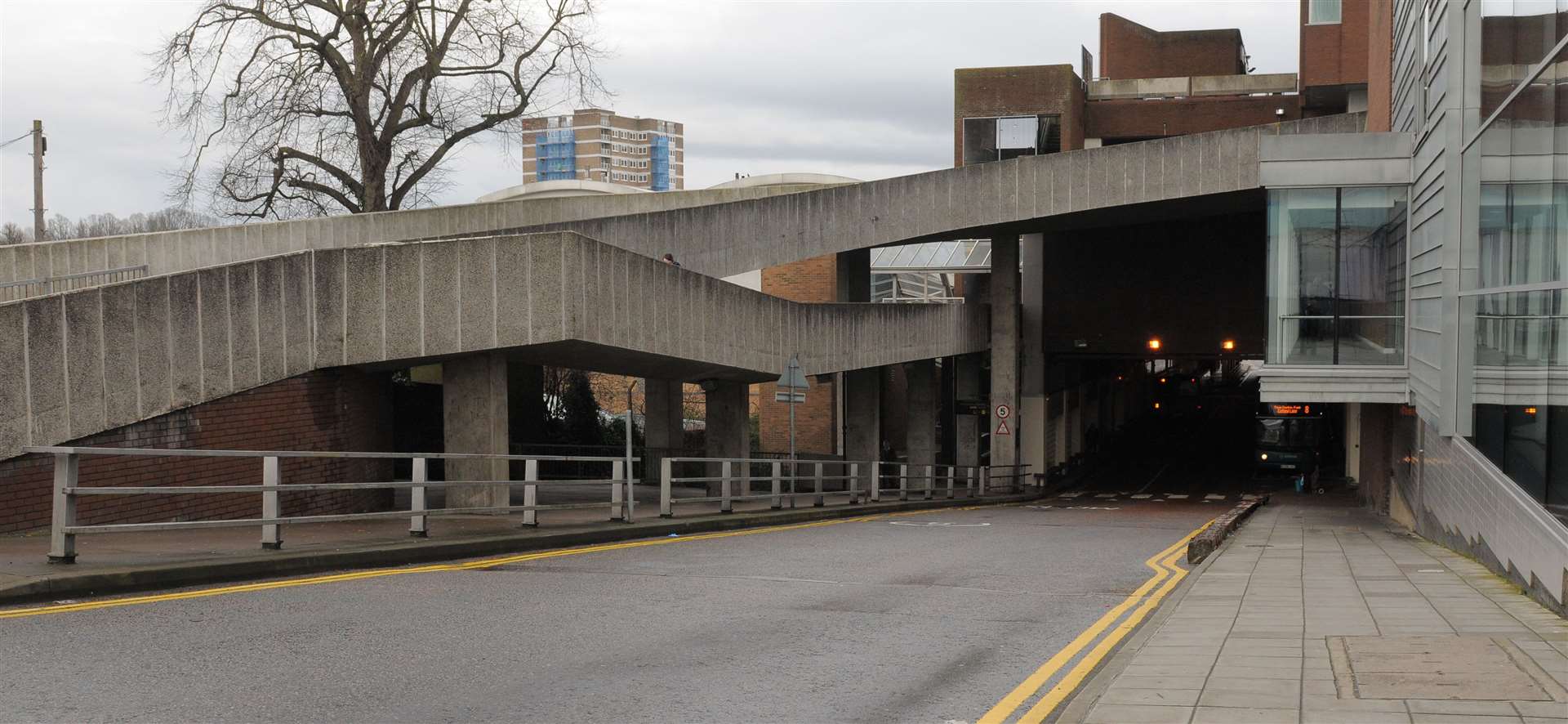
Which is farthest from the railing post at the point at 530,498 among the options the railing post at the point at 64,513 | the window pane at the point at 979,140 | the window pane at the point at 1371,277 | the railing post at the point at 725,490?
the window pane at the point at 979,140

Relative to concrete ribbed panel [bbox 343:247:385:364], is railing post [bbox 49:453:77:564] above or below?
below

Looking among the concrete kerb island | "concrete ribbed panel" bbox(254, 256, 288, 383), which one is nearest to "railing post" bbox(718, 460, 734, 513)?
the concrete kerb island

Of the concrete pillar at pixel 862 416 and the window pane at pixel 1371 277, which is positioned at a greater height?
the window pane at pixel 1371 277

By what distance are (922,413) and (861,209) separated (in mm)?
11528

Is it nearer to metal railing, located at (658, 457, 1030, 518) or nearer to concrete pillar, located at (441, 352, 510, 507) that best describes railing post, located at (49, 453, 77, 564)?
concrete pillar, located at (441, 352, 510, 507)

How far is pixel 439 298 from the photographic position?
1770cm

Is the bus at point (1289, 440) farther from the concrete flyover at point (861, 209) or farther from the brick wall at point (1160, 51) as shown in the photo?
the brick wall at point (1160, 51)

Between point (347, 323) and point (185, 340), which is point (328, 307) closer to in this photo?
point (347, 323)

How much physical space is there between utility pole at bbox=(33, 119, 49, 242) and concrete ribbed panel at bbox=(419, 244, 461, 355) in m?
22.2

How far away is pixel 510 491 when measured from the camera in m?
21.6

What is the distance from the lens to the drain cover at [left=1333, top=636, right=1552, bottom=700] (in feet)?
22.3

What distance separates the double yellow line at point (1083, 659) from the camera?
23.3 ft

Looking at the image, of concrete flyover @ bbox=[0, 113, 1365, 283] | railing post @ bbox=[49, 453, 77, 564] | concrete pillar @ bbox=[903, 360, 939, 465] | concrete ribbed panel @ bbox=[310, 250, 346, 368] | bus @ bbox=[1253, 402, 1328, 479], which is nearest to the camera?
railing post @ bbox=[49, 453, 77, 564]

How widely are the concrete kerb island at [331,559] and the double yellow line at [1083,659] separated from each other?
6355 millimetres
